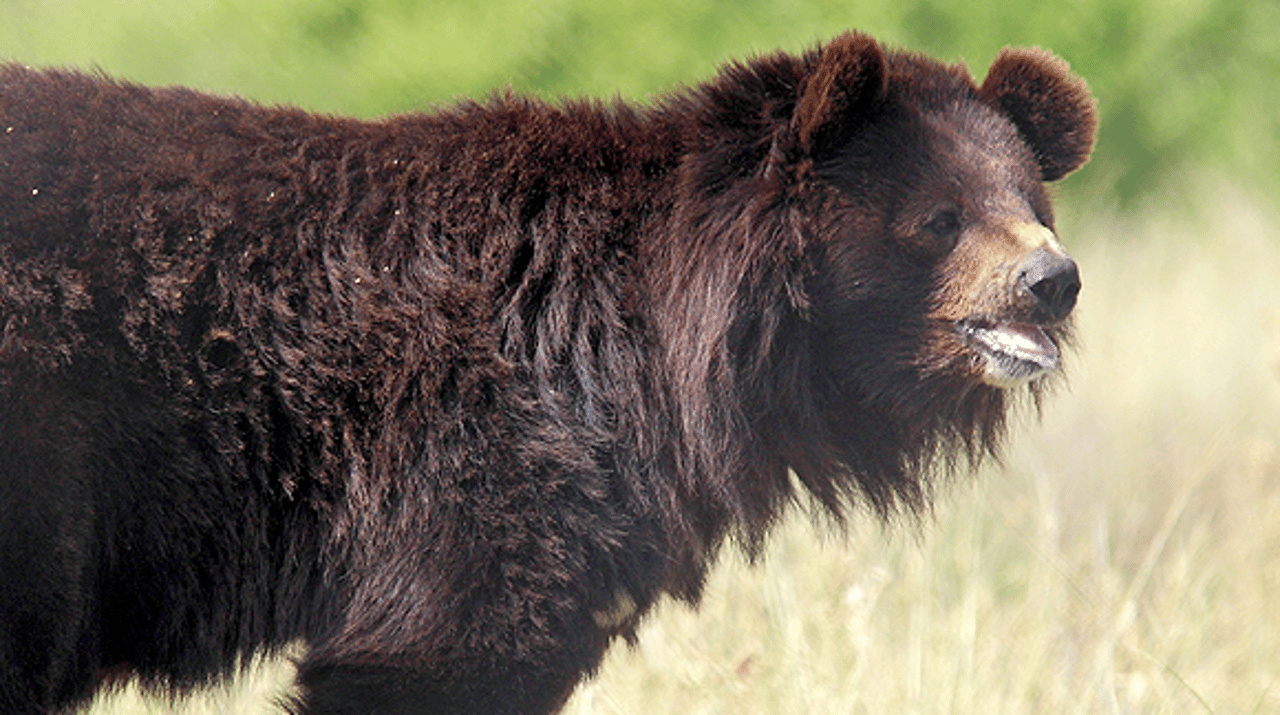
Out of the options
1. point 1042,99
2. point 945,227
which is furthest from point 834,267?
point 1042,99

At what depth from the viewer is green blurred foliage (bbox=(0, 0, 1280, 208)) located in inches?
337

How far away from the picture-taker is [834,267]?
326 cm

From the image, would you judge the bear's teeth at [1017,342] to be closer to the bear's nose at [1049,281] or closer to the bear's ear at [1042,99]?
the bear's nose at [1049,281]

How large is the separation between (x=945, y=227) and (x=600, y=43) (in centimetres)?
648

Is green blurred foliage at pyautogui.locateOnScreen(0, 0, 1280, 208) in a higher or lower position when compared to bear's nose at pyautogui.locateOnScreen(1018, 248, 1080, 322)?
higher

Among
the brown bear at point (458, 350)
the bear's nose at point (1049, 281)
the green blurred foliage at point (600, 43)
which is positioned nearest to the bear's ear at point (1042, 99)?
the brown bear at point (458, 350)

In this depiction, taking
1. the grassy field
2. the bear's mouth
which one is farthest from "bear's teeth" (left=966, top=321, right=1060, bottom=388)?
the grassy field

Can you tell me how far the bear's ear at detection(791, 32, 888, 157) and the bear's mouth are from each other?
61cm

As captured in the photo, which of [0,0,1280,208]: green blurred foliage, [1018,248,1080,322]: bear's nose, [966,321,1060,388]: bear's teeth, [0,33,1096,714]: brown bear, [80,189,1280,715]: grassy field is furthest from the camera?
[0,0,1280,208]: green blurred foliage

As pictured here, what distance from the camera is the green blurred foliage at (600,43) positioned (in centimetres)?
855

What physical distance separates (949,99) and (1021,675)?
2.22 metres

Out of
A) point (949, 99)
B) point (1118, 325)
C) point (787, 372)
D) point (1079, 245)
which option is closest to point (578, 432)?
point (787, 372)

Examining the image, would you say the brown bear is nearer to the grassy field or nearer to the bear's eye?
the bear's eye

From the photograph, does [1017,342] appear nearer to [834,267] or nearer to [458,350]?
[834,267]
